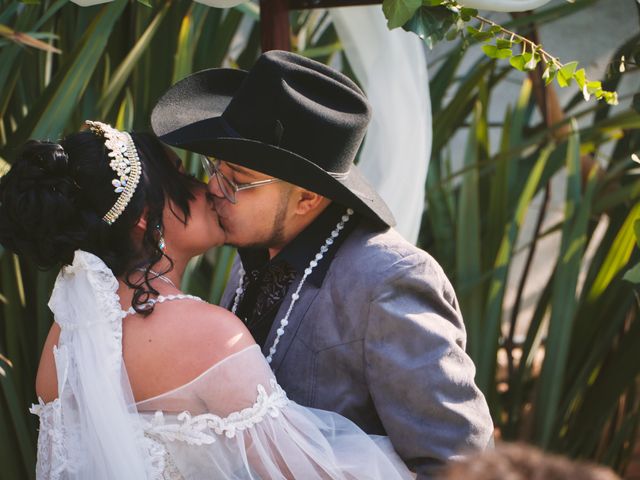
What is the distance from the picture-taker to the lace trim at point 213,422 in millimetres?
1450

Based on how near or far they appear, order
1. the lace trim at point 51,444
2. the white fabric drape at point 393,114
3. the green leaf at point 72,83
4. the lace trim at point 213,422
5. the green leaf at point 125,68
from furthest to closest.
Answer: the green leaf at point 125,68
the green leaf at point 72,83
the white fabric drape at point 393,114
the lace trim at point 51,444
the lace trim at point 213,422

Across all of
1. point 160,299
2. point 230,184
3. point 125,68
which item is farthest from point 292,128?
point 125,68

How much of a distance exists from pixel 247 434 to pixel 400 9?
749 mm

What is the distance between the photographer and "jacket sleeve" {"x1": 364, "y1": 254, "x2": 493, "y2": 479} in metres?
1.49

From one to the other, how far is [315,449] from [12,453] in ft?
3.42

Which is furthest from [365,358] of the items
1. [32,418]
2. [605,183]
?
[605,183]

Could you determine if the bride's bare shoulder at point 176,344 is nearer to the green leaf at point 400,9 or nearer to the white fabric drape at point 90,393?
the white fabric drape at point 90,393

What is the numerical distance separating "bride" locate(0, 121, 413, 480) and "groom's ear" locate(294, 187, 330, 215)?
0.20m

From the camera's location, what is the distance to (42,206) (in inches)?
60.6

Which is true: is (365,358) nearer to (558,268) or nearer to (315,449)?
(315,449)

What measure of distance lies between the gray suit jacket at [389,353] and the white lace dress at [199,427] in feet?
0.23

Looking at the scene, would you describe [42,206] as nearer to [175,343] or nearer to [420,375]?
[175,343]

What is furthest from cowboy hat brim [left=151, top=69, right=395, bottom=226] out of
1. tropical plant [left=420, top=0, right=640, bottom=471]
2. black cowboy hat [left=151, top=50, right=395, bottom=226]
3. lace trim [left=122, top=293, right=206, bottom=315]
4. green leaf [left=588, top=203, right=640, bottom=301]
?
green leaf [left=588, top=203, right=640, bottom=301]

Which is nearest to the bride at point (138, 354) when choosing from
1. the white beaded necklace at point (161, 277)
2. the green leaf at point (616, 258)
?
the white beaded necklace at point (161, 277)
